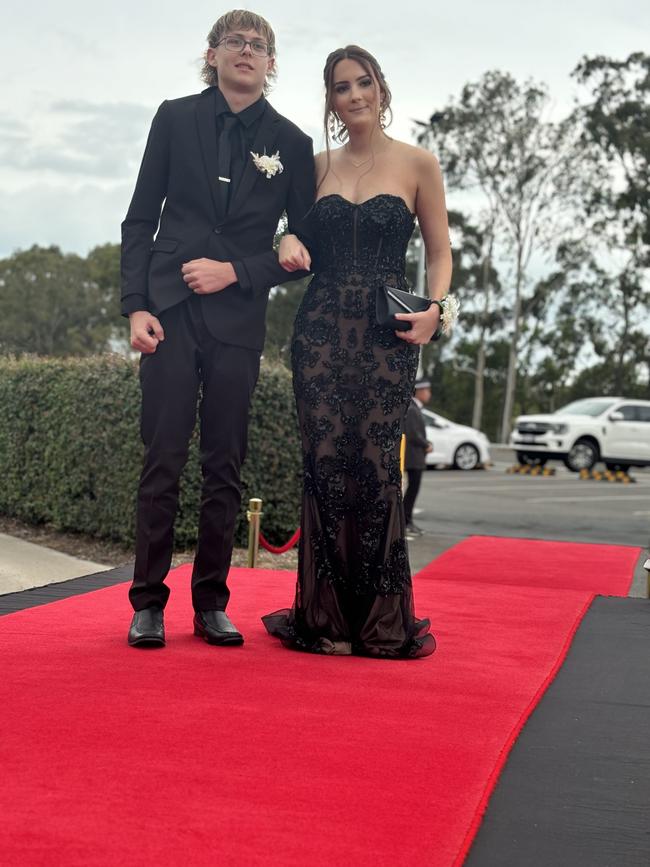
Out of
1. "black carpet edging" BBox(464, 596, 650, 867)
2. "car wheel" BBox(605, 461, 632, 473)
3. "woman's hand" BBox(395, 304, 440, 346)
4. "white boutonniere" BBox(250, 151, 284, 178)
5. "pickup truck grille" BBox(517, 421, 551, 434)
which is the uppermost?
"white boutonniere" BBox(250, 151, 284, 178)

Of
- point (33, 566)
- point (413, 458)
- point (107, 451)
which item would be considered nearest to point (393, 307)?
point (33, 566)

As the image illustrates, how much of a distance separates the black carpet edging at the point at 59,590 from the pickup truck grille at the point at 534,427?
17.3 meters

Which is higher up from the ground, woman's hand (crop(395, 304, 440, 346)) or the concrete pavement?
woman's hand (crop(395, 304, 440, 346))

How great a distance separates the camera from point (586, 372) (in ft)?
148

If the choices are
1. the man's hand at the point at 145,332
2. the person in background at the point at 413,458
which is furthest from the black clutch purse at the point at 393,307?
the person in background at the point at 413,458

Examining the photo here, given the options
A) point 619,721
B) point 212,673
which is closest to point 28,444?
point 212,673

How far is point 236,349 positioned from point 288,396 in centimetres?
444

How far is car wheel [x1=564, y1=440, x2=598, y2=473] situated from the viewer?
73.2ft

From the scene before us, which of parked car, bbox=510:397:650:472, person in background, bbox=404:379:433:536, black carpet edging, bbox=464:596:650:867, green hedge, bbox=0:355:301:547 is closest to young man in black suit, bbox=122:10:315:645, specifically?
black carpet edging, bbox=464:596:650:867

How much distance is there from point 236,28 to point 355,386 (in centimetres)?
130

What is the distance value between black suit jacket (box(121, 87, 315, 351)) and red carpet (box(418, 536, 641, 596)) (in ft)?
11.0

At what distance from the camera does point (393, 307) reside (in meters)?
3.95

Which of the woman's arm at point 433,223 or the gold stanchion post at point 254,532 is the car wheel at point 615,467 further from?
the woman's arm at point 433,223

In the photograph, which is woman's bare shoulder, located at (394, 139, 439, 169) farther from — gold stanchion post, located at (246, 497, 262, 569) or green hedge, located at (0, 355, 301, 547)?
green hedge, located at (0, 355, 301, 547)
